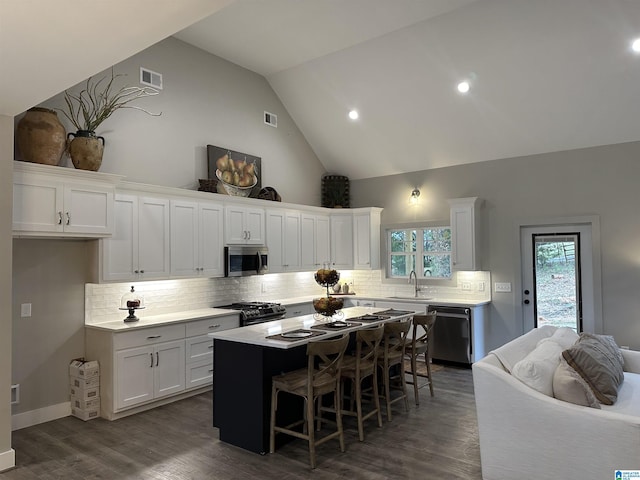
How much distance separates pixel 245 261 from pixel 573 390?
14.1 feet

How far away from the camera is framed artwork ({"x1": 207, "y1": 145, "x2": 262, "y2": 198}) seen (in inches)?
243

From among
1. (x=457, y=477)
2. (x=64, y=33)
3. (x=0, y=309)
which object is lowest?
(x=457, y=477)

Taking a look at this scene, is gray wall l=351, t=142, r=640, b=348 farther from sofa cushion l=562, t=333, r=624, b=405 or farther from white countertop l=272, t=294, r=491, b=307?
sofa cushion l=562, t=333, r=624, b=405

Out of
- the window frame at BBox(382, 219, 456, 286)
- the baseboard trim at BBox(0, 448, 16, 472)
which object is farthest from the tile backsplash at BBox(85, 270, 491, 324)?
the baseboard trim at BBox(0, 448, 16, 472)

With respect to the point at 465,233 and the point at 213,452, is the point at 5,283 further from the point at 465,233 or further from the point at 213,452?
the point at 465,233

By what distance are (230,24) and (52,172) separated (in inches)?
113

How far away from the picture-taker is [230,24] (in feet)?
18.1

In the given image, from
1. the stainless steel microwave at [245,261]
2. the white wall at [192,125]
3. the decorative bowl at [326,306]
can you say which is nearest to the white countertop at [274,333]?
the decorative bowl at [326,306]

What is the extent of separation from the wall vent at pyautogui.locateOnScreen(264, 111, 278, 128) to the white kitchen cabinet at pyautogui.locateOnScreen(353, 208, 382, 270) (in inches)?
81.1

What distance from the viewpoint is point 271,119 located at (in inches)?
288

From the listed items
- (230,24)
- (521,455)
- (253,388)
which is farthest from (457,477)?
(230,24)

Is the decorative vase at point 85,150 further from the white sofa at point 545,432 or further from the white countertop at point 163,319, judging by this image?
the white sofa at point 545,432

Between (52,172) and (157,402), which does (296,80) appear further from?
(157,402)

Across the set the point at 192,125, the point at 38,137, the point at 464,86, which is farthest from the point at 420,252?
the point at 38,137
